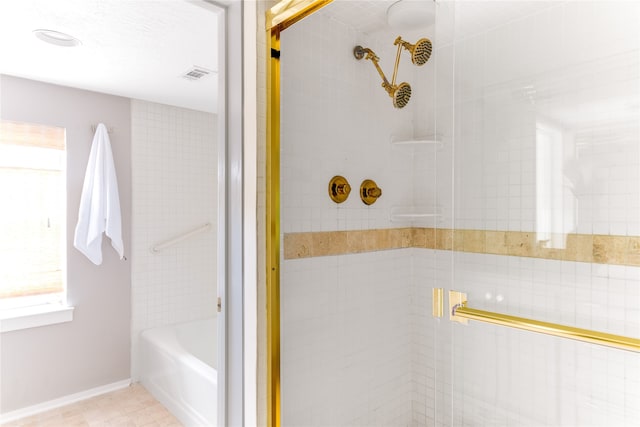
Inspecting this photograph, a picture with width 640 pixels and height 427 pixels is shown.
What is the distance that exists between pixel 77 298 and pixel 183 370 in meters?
0.94

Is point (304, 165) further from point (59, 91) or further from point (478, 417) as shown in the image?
point (59, 91)

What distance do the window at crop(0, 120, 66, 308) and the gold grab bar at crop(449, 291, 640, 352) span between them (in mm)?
2475

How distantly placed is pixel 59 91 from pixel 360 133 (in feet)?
6.82

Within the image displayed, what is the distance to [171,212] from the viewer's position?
9.71 ft

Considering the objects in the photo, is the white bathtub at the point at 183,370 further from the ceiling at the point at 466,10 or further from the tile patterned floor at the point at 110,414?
the ceiling at the point at 466,10

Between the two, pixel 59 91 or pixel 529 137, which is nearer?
pixel 529 137

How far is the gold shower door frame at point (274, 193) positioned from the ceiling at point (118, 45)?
0.20 m

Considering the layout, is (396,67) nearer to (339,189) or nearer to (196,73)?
(339,189)

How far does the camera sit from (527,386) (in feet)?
4.53

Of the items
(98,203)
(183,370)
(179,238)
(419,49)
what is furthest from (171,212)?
(419,49)

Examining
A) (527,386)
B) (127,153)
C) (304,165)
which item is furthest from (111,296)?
(527,386)

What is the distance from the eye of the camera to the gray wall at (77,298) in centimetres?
232

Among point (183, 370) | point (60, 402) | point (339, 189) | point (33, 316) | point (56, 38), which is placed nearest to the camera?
point (339, 189)

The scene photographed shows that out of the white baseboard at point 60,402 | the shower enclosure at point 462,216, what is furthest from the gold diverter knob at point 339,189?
the white baseboard at point 60,402
